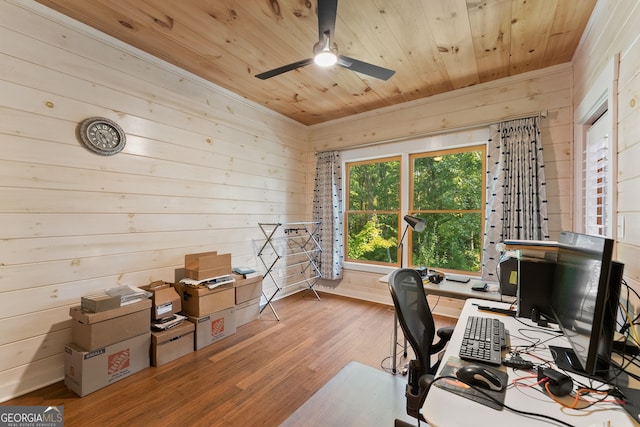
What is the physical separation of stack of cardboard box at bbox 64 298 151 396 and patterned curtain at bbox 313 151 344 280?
247 cm

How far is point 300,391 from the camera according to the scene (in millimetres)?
1966

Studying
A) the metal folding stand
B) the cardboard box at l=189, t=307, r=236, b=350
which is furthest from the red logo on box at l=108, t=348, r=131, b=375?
the metal folding stand

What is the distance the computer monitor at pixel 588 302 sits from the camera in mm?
781

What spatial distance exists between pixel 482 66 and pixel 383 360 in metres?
2.94

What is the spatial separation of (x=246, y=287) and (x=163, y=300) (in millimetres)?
857

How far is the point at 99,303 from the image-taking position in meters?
1.94

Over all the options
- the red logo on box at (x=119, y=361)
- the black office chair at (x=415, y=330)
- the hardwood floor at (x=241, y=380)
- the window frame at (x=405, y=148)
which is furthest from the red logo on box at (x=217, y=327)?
the window frame at (x=405, y=148)

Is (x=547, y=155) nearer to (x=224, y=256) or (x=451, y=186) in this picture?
(x=451, y=186)

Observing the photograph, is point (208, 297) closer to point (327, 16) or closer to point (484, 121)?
point (327, 16)

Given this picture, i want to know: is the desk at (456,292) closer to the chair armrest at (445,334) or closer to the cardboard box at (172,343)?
the chair armrest at (445,334)

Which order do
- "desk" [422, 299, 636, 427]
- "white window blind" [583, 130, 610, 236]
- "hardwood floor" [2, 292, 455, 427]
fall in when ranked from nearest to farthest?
1. "desk" [422, 299, 636, 427]
2. "hardwood floor" [2, 292, 455, 427]
3. "white window blind" [583, 130, 610, 236]

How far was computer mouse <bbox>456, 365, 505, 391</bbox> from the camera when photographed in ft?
2.93

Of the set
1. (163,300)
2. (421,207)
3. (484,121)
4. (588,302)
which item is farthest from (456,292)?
(163,300)

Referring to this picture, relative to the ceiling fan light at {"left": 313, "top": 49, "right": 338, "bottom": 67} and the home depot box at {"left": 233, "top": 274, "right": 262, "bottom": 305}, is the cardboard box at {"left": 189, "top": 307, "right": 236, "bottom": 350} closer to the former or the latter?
the home depot box at {"left": 233, "top": 274, "right": 262, "bottom": 305}
